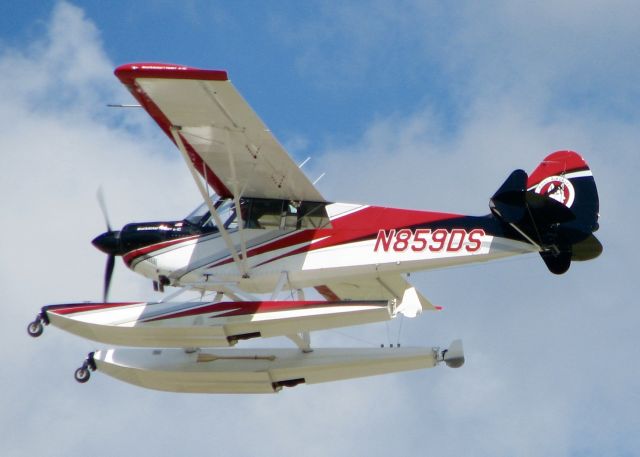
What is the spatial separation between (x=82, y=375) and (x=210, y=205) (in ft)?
9.99

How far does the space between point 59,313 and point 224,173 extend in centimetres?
295

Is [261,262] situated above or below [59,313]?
above

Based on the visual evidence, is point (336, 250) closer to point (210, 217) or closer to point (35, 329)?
point (210, 217)

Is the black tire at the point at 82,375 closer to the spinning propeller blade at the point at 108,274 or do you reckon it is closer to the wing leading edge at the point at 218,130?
the spinning propeller blade at the point at 108,274

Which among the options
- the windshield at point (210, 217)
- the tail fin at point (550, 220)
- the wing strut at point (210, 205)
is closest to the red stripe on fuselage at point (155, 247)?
the windshield at point (210, 217)

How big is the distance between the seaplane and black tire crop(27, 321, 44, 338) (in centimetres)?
3

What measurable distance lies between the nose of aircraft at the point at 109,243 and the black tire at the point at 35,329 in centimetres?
156

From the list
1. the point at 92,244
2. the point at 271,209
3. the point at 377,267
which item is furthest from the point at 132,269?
the point at 377,267

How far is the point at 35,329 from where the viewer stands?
1883 cm

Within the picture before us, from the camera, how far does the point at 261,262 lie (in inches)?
758

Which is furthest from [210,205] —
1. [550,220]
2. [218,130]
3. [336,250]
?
[550,220]

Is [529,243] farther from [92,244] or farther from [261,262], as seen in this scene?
[92,244]

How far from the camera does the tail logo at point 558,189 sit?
18.6 meters

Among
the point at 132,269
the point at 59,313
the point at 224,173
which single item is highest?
the point at 224,173
